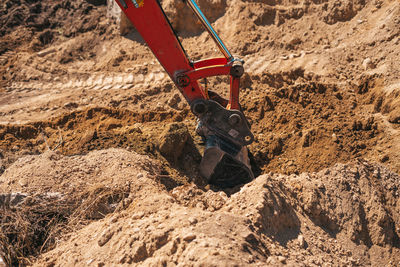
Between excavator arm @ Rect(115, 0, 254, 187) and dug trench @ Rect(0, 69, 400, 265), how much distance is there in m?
0.23

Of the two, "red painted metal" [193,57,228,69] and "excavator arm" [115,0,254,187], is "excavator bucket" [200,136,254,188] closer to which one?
"excavator arm" [115,0,254,187]

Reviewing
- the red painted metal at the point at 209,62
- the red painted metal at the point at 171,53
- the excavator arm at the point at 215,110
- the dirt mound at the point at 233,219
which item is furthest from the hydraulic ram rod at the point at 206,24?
the dirt mound at the point at 233,219

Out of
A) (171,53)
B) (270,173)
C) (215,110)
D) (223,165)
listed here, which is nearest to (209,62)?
(171,53)

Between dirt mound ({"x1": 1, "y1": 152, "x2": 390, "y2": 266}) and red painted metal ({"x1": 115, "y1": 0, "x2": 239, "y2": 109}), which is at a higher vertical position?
red painted metal ({"x1": 115, "y1": 0, "x2": 239, "y2": 109})

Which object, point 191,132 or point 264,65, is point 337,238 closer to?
point 191,132

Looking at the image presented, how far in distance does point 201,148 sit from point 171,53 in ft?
5.11

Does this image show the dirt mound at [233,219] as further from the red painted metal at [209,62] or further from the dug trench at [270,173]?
the red painted metal at [209,62]

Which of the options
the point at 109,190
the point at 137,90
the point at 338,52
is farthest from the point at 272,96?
the point at 109,190

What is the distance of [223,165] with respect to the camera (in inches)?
174

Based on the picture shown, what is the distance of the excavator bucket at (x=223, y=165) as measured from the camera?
4.38 m

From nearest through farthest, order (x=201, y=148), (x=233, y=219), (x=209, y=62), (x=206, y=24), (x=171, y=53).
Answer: (x=233, y=219), (x=206, y=24), (x=171, y=53), (x=209, y=62), (x=201, y=148)

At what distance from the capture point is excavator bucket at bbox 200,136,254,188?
14.4 ft

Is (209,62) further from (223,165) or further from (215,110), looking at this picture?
(223,165)

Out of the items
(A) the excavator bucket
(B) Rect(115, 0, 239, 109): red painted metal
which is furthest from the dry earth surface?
(B) Rect(115, 0, 239, 109): red painted metal
